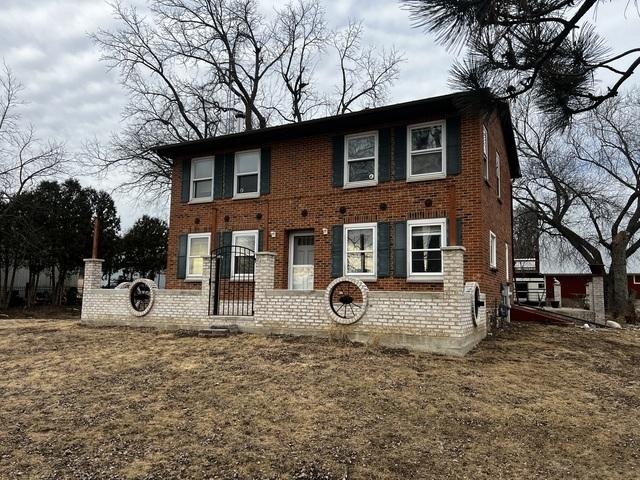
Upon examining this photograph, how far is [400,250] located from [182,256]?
6.79m

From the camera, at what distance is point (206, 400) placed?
18.4 feet

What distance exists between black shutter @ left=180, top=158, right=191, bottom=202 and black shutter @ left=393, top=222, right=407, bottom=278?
687 cm

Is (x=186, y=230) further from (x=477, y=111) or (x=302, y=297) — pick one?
(x=477, y=111)

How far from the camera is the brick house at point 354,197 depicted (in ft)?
35.8

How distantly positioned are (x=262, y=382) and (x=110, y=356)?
3363 mm

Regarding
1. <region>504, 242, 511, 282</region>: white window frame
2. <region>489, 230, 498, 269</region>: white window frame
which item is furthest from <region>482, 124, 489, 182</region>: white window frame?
<region>504, 242, 511, 282</region>: white window frame

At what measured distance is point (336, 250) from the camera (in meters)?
12.0

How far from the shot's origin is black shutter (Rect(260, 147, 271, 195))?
43.8ft

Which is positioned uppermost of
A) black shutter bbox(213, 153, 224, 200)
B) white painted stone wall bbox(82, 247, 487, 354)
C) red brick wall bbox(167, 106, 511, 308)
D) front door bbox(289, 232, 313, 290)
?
black shutter bbox(213, 153, 224, 200)

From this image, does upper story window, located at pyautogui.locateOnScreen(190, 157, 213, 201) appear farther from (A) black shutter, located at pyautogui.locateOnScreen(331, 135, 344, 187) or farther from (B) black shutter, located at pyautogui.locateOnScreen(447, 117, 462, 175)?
(B) black shutter, located at pyautogui.locateOnScreen(447, 117, 462, 175)

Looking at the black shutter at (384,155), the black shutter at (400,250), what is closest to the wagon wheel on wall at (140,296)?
the black shutter at (400,250)

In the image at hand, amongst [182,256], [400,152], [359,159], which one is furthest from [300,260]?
[400,152]

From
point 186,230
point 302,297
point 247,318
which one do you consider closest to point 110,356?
point 247,318

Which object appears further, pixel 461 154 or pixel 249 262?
pixel 249 262
